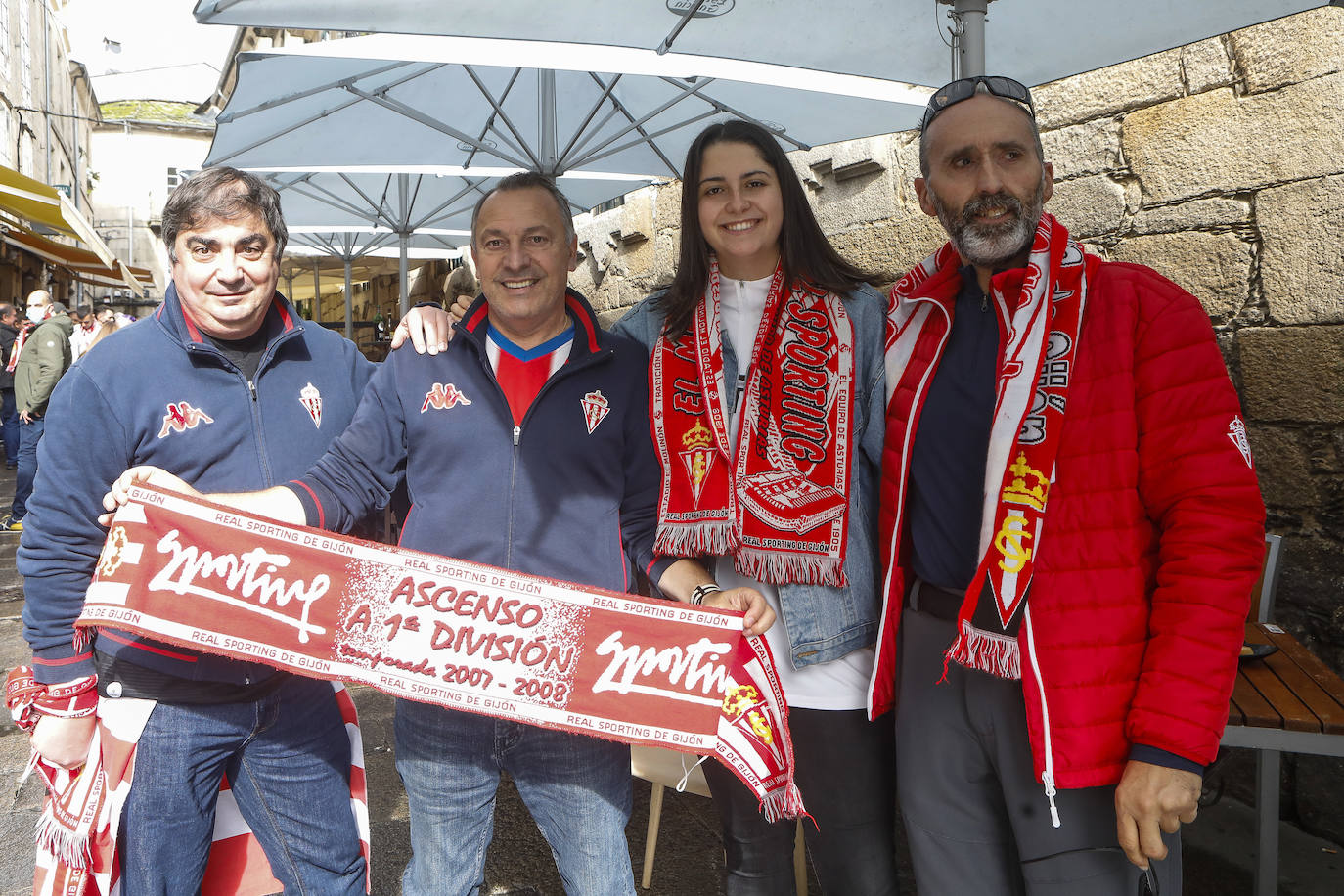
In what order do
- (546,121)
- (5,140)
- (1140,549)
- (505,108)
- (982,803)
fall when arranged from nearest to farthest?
(1140,549)
(982,803)
(546,121)
(505,108)
(5,140)

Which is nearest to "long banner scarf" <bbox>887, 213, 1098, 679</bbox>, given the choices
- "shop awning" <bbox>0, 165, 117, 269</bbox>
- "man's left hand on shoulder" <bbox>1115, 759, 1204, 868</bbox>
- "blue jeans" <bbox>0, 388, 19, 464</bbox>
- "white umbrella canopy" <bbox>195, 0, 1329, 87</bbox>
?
"man's left hand on shoulder" <bbox>1115, 759, 1204, 868</bbox>

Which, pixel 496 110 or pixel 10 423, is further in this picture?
pixel 10 423

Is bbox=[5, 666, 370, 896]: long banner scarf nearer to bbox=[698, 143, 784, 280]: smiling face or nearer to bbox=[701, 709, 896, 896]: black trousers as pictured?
bbox=[701, 709, 896, 896]: black trousers

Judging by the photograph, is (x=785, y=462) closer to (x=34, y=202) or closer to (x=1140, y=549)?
(x=1140, y=549)

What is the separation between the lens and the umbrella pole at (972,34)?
7.25 feet

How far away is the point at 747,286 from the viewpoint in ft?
7.04

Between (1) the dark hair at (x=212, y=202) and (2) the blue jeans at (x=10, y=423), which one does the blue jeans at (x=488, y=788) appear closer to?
(1) the dark hair at (x=212, y=202)

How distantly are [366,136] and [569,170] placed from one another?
1.14m

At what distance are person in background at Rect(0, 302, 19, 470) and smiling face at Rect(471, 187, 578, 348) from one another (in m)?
11.4

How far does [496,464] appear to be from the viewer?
1938mm

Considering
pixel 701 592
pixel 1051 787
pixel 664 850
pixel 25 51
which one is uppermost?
Answer: pixel 25 51

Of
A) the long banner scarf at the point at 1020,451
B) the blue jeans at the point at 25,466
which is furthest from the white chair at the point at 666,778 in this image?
the blue jeans at the point at 25,466

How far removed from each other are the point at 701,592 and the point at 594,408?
47cm

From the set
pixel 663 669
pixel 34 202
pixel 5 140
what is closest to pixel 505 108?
pixel 663 669
